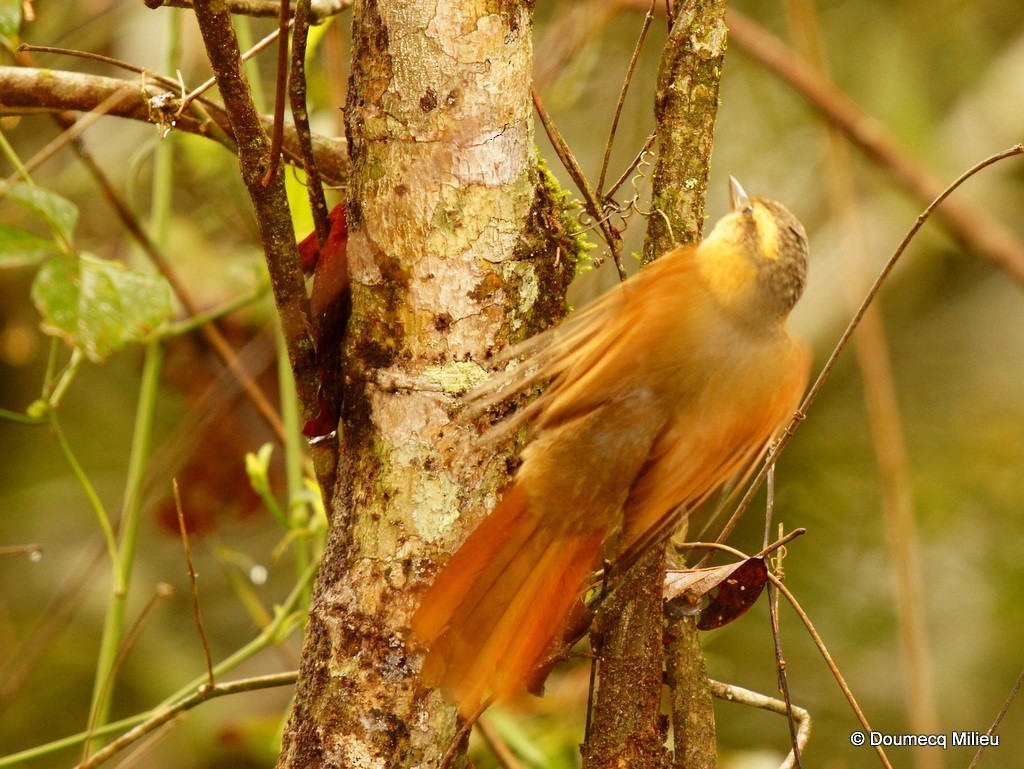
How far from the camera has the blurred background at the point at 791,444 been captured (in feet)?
10.9

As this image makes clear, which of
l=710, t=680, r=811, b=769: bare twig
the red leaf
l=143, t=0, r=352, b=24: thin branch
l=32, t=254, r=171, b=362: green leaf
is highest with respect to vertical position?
l=143, t=0, r=352, b=24: thin branch

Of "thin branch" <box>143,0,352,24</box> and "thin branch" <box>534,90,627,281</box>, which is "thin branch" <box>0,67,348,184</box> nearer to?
"thin branch" <box>143,0,352,24</box>

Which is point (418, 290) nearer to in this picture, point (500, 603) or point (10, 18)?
point (500, 603)

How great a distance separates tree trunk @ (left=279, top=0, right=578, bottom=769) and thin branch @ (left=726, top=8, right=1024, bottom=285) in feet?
4.91

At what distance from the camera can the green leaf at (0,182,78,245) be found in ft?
5.41

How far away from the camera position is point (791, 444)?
386 cm

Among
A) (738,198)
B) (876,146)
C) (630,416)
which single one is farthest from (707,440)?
(876,146)

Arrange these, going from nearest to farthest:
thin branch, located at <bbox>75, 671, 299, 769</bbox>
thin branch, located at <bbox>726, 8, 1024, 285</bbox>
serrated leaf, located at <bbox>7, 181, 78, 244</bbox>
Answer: thin branch, located at <bbox>75, 671, 299, 769</bbox> → serrated leaf, located at <bbox>7, 181, 78, 244</bbox> → thin branch, located at <bbox>726, 8, 1024, 285</bbox>

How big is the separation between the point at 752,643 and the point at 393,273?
9.38 feet

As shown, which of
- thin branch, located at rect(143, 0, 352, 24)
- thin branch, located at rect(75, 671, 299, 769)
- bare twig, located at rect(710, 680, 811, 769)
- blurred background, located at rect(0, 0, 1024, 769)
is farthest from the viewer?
blurred background, located at rect(0, 0, 1024, 769)

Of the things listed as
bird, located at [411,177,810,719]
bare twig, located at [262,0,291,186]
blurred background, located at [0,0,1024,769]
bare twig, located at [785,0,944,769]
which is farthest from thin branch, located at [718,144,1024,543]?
blurred background, located at [0,0,1024,769]

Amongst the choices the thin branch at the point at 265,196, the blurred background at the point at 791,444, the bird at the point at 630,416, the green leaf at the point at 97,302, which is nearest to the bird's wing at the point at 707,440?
the bird at the point at 630,416

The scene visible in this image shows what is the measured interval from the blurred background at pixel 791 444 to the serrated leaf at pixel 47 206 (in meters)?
1.25

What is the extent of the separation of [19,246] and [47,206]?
0.09 metres
